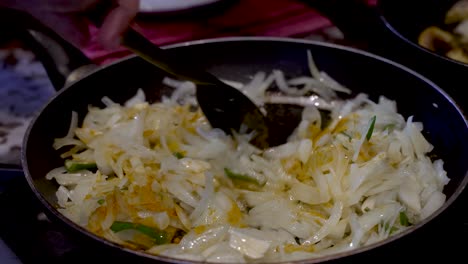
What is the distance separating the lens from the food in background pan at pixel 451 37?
1.10 m

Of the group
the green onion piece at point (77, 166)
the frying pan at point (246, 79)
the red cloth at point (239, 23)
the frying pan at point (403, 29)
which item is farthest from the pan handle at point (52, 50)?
the frying pan at point (403, 29)

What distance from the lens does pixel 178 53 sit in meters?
1.16

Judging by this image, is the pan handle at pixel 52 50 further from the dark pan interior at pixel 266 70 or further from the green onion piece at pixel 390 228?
the green onion piece at pixel 390 228

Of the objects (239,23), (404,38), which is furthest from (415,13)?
(239,23)

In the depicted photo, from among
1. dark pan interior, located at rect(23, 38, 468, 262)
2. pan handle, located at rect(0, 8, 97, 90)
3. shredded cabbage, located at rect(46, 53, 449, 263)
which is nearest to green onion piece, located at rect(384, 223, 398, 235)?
shredded cabbage, located at rect(46, 53, 449, 263)

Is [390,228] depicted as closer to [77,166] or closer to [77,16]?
[77,166]

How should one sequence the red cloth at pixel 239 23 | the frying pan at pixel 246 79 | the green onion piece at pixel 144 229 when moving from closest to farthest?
the green onion piece at pixel 144 229 < the frying pan at pixel 246 79 < the red cloth at pixel 239 23

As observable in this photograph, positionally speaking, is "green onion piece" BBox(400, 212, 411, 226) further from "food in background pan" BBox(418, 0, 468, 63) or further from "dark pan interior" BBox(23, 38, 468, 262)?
"food in background pan" BBox(418, 0, 468, 63)

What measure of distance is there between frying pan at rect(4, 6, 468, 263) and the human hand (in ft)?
0.23

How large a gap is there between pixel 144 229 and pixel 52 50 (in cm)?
53

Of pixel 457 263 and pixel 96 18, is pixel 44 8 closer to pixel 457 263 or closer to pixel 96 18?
pixel 96 18

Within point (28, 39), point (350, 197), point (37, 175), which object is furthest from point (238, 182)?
point (28, 39)

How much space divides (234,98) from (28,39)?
0.46m

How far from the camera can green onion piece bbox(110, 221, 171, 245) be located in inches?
30.6
